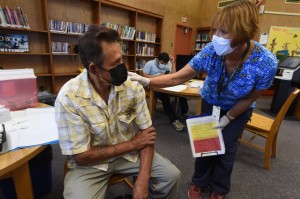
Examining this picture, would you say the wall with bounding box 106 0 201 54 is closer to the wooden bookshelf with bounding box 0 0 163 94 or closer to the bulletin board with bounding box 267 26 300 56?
the wooden bookshelf with bounding box 0 0 163 94

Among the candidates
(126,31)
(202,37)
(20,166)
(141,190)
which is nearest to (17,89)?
(20,166)

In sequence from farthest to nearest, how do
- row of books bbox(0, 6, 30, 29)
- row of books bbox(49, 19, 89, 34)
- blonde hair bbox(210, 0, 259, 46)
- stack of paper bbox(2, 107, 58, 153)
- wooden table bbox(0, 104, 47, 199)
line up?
row of books bbox(49, 19, 89, 34) → row of books bbox(0, 6, 30, 29) → blonde hair bbox(210, 0, 259, 46) → stack of paper bbox(2, 107, 58, 153) → wooden table bbox(0, 104, 47, 199)

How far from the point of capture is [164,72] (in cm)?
338

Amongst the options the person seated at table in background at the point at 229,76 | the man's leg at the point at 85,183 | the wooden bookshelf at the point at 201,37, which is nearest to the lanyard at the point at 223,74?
the person seated at table in background at the point at 229,76

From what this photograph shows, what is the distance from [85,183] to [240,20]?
3.75 ft

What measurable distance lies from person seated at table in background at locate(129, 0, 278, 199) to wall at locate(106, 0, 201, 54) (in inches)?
154

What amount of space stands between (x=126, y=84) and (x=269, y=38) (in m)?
6.05

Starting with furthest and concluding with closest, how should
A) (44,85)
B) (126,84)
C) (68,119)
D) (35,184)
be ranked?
(44,85) → (35,184) → (126,84) → (68,119)

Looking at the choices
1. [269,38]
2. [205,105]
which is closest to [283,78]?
[269,38]

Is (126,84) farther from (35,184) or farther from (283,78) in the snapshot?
(283,78)

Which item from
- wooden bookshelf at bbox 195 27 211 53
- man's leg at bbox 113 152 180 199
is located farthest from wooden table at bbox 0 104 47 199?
wooden bookshelf at bbox 195 27 211 53

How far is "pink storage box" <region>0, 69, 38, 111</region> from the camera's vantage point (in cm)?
117

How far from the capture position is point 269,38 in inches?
220

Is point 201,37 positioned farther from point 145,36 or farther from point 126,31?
point 126,31
